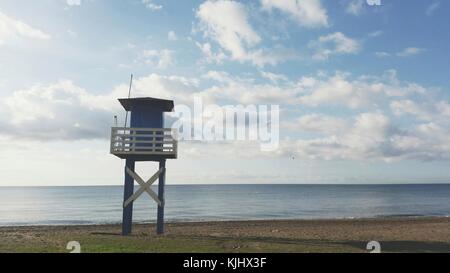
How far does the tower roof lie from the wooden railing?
1525 millimetres

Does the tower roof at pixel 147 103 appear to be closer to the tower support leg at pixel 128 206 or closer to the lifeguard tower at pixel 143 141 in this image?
the lifeguard tower at pixel 143 141

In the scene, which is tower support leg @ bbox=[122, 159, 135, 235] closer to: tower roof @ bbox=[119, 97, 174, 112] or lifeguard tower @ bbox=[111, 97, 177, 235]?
lifeguard tower @ bbox=[111, 97, 177, 235]

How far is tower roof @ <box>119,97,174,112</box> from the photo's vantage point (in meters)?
21.5

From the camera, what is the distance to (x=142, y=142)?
2105 cm

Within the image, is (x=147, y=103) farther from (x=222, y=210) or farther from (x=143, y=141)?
(x=222, y=210)

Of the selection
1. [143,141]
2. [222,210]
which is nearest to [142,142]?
[143,141]

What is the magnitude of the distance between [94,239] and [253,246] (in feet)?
25.9

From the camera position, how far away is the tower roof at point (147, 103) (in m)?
21.5

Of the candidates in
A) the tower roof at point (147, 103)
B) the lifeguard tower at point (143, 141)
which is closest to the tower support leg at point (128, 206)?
the lifeguard tower at point (143, 141)

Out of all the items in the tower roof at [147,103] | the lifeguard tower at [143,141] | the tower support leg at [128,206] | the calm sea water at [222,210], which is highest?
the tower roof at [147,103]

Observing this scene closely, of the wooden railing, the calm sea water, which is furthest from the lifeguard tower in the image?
the calm sea water

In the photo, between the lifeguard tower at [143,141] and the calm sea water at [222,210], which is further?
the calm sea water at [222,210]
